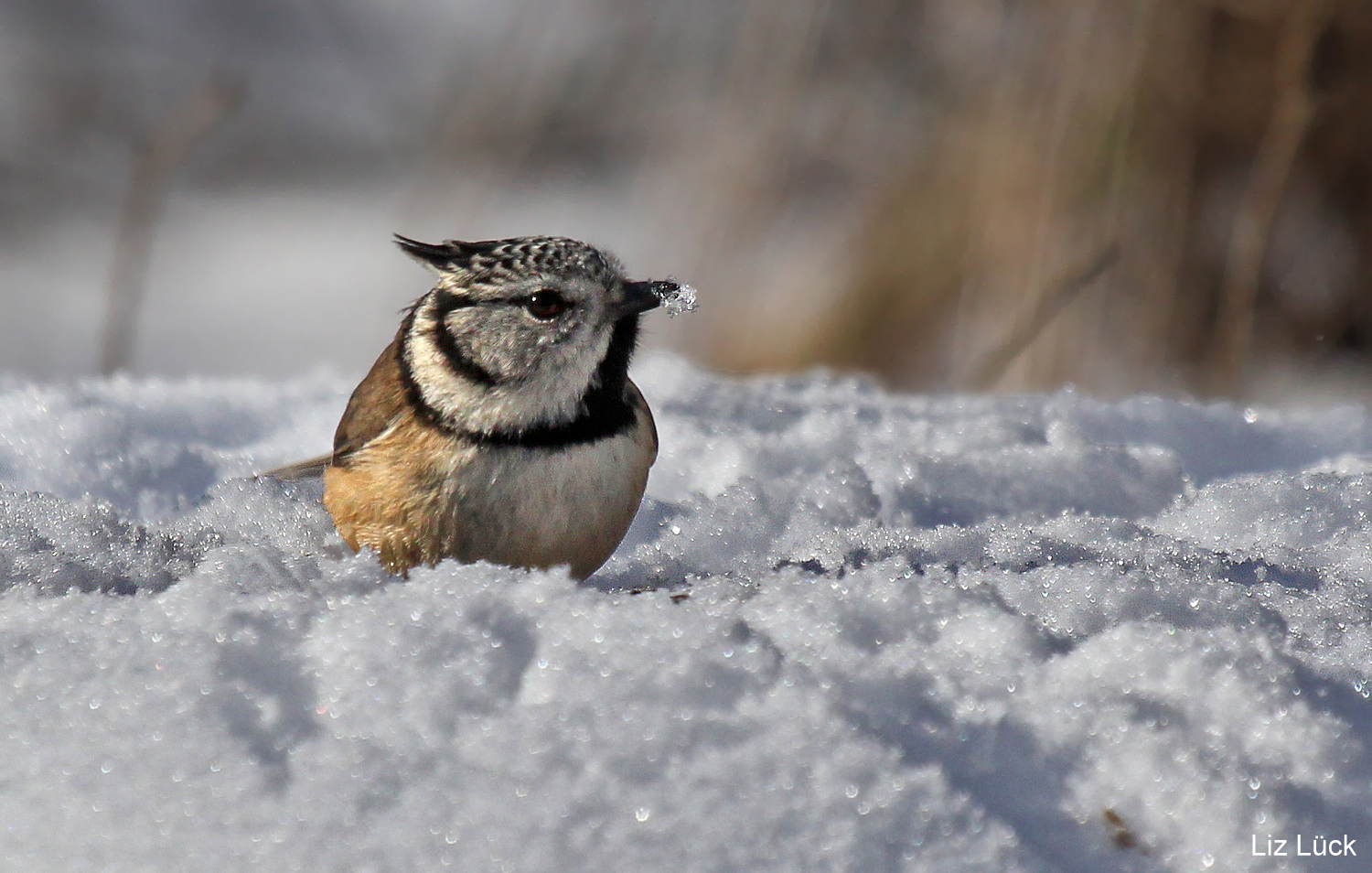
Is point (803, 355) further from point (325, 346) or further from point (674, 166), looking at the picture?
point (325, 346)

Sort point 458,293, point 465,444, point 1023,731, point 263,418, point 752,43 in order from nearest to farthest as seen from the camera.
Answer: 1. point 1023,731
2. point 465,444
3. point 458,293
4. point 263,418
5. point 752,43

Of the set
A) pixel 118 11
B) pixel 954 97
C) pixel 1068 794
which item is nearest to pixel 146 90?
pixel 118 11

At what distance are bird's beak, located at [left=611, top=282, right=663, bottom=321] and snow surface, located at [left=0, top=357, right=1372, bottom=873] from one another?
61cm

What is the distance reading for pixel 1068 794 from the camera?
1.45 m

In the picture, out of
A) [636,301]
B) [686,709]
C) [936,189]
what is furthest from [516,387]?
[936,189]

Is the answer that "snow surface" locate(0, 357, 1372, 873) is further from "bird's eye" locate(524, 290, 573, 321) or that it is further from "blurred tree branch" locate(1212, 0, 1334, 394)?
"blurred tree branch" locate(1212, 0, 1334, 394)

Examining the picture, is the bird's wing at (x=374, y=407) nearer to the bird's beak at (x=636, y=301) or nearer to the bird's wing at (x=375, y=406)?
the bird's wing at (x=375, y=406)

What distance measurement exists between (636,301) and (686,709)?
1079mm

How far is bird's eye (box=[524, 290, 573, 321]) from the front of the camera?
236 cm

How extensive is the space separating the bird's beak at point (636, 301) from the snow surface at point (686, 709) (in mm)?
612

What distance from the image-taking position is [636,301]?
2.39 meters

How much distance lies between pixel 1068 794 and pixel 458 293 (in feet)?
5.01

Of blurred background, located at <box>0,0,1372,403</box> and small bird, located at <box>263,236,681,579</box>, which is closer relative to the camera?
small bird, located at <box>263,236,681,579</box>

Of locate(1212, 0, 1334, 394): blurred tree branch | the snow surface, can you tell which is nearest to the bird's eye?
the snow surface
